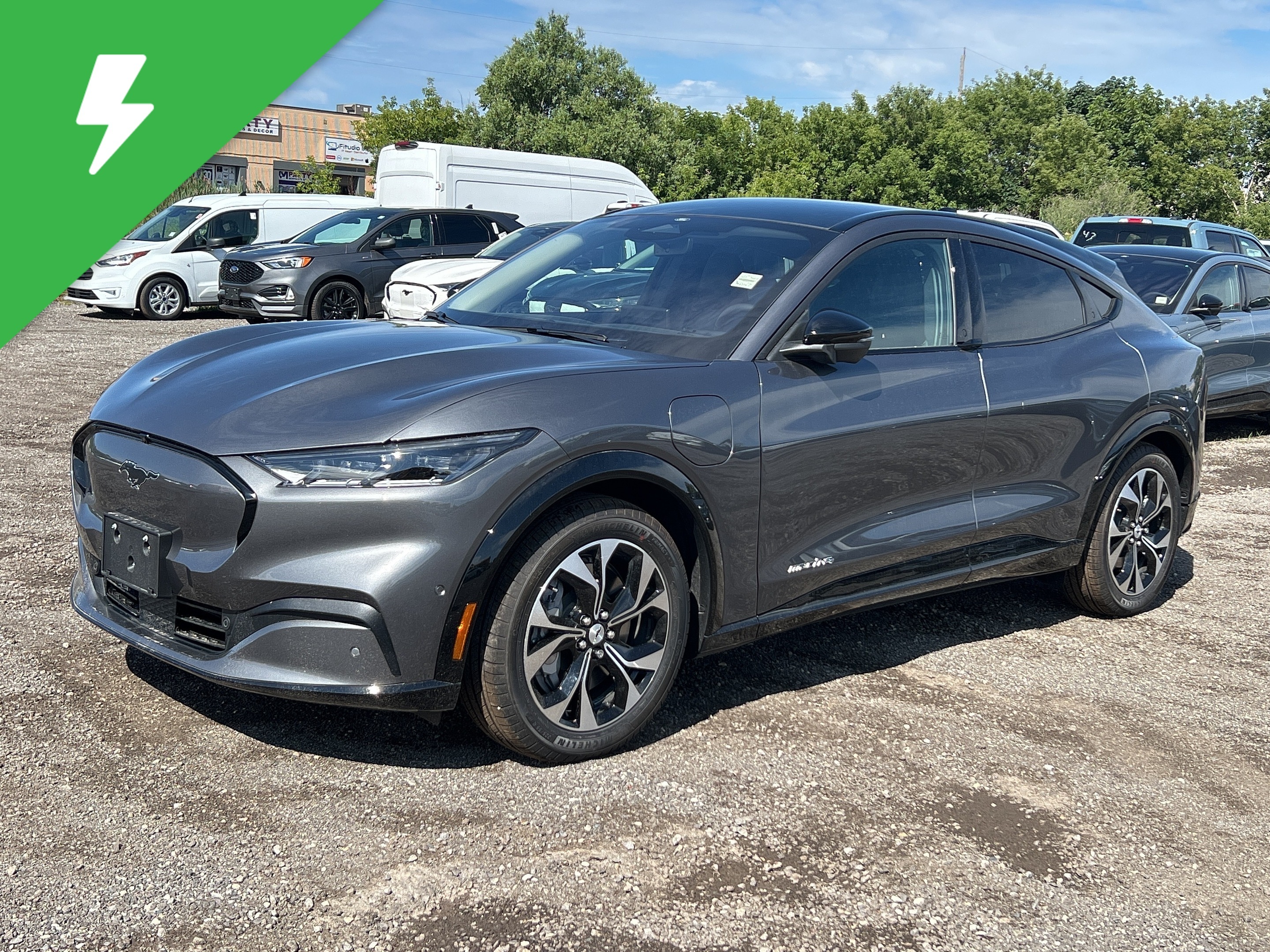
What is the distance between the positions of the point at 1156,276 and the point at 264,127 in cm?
6863

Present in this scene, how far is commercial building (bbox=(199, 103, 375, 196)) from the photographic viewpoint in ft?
231

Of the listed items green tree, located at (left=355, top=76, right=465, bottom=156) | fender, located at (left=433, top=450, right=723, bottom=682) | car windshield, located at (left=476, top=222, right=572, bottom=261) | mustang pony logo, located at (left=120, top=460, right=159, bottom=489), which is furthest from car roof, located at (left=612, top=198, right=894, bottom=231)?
green tree, located at (left=355, top=76, right=465, bottom=156)

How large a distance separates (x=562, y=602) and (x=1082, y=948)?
1.63 metres

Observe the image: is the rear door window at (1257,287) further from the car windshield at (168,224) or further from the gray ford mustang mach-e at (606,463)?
the car windshield at (168,224)

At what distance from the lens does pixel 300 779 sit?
3.57 m

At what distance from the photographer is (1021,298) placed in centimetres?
520

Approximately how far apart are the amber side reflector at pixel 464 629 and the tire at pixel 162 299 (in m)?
17.0

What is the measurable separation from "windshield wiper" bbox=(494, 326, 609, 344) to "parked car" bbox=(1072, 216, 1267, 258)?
47.6ft

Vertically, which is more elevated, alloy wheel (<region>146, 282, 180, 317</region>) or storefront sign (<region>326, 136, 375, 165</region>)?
storefront sign (<region>326, 136, 375, 165</region>)

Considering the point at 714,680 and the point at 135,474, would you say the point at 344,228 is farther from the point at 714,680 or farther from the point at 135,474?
the point at 135,474

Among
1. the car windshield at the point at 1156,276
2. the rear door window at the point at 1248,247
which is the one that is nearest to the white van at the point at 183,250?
the car windshield at the point at 1156,276

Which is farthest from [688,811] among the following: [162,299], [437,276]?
[162,299]

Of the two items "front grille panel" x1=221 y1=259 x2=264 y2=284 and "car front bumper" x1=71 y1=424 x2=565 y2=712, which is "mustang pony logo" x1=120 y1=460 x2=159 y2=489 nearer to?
"car front bumper" x1=71 y1=424 x2=565 y2=712

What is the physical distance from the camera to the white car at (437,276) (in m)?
13.2
